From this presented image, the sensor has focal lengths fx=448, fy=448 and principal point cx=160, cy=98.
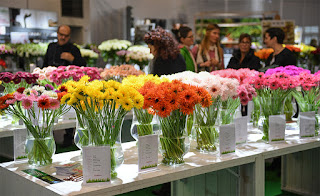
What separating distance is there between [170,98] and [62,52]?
3.71 m

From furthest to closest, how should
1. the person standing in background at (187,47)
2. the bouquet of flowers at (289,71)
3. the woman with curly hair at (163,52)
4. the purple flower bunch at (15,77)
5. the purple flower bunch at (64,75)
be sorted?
the person standing in background at (187,47), the woman with curly hair at (163,52), the purple flower bunch at (64,75), the purple flower bunch at (15,77), the bouquet of flowers at (289,71)

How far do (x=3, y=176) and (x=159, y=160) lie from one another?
812mm

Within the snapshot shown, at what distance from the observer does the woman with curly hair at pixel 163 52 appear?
4277 millimetres

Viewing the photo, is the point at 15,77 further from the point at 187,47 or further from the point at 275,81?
the point at 187,47

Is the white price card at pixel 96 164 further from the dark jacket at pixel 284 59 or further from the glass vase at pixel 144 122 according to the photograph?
the dark jacket at pixel 284 59

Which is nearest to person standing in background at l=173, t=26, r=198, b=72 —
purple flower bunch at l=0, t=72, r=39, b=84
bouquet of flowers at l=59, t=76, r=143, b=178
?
purple flower bunch at l=0, t=72, r=39, b=84

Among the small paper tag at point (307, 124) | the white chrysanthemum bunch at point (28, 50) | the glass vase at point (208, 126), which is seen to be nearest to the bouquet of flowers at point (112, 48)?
the white chrysanthemum bunch at point (28, 50)

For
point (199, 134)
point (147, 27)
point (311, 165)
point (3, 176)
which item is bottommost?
point (311, 165)

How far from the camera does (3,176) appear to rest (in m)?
2.32

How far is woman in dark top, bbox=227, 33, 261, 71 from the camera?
17.6 ft

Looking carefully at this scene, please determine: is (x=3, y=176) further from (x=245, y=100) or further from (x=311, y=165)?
(x=311, y=165)

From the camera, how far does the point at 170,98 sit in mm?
2135

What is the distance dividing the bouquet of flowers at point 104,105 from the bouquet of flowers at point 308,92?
144cm

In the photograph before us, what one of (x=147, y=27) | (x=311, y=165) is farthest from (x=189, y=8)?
(x=311, y=165)
